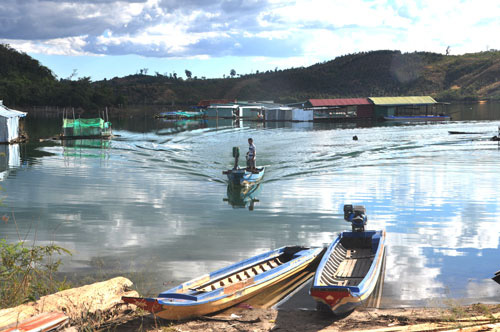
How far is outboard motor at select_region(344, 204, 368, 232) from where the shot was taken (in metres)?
16.0

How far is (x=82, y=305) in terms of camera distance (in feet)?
35.6

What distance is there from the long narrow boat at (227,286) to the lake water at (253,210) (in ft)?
6.31

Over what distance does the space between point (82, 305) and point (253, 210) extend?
1328cm

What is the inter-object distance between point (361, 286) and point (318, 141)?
45.7 metres

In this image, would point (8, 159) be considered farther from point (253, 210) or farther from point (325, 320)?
point (325, 320)

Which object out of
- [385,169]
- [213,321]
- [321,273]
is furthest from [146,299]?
[385,169]

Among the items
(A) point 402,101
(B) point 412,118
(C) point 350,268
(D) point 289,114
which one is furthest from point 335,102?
(C) point 350,268

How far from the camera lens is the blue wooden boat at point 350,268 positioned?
11117 mm


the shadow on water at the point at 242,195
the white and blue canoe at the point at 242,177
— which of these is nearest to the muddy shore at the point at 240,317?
the shadow on water at the point at 242,195

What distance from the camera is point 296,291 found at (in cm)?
1361

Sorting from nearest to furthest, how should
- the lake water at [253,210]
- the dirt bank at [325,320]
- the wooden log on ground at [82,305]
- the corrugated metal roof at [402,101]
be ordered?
the wooden log on ground at [82,305] → the dirt bank at [325,320] → the lake water at [253,210] → the corrugated metal roof at [402,101]

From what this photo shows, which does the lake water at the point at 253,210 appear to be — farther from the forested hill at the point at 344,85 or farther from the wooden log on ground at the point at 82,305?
the forested hill at the point at 344,85

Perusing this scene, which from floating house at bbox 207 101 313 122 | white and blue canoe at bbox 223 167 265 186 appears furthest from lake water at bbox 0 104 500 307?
floating house at bbox 207 101 313 122

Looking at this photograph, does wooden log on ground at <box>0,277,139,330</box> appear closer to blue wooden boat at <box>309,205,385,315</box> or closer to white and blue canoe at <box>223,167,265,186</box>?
blue wooden boat at <box>309,205,385,315</box>
